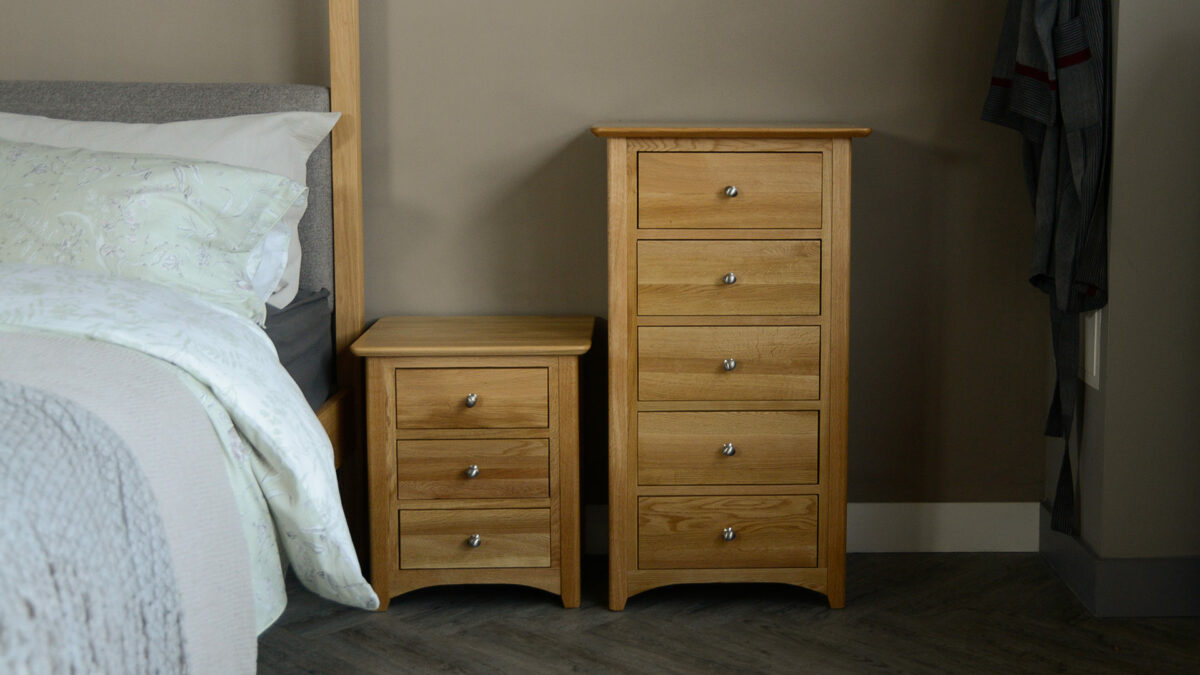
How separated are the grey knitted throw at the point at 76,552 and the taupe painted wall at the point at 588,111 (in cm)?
138

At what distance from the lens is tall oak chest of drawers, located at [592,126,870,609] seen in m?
2.09

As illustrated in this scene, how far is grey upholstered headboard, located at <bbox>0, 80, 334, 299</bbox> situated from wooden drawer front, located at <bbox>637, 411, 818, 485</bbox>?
79 cm

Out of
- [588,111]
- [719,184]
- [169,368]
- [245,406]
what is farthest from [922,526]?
[169,368]

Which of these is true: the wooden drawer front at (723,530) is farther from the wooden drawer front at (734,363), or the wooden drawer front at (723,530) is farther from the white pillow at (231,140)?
the white pillow at (231,140)

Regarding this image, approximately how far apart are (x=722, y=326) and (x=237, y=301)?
0.89 m

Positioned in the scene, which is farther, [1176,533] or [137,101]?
[137,101]

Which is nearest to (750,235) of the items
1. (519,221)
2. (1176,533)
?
(519,221)

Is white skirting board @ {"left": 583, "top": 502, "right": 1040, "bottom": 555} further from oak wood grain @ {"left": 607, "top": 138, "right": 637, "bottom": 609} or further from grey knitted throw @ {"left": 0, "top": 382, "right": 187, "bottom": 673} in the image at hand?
grey knitted throw @ {"left": 0, "top": 382, "right": 187, "bottom": 673}

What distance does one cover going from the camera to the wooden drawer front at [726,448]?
2.15 meters

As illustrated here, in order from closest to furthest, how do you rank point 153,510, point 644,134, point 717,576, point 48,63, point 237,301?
point 153,510, point 237,301, point 644,134, point 717,576, point 48,63

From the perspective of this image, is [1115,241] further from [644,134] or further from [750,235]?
[644,134]

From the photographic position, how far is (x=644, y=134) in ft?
6.77

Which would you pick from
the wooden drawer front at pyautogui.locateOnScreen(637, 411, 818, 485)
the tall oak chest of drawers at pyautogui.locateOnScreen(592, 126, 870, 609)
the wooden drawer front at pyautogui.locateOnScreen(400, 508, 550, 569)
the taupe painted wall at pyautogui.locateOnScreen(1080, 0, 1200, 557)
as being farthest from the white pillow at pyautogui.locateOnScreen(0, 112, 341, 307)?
the taupe painted wall at pyautogui.locateOnScreen(1080, 0, 1200, 557)

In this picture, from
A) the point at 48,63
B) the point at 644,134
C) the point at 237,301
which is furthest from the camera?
the point at 48,63
